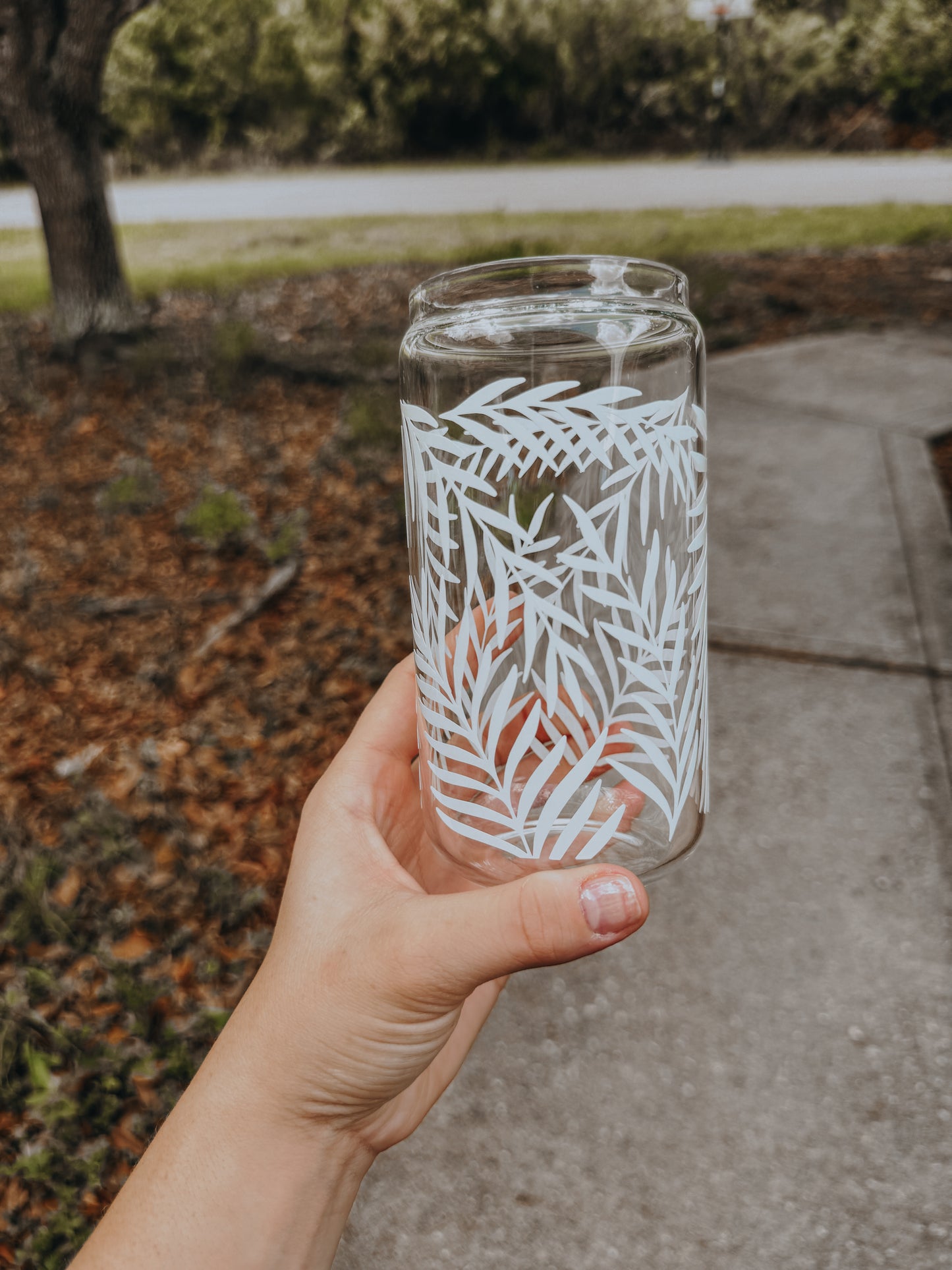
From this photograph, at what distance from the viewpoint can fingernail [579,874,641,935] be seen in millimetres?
1034

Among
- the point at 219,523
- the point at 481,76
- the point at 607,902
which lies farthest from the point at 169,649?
the point at 481,76

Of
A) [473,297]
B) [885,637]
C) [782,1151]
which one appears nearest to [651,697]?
[473,297]

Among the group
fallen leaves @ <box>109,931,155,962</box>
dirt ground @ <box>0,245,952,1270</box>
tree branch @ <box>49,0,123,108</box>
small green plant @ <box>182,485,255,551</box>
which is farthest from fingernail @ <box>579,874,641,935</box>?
tree branch @ <box>49,0,123,108</box>

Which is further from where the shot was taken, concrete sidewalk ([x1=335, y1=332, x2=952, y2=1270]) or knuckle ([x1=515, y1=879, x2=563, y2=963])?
concrete sidewalk ([x1=335, y1=332, x2=952, y2=1270])

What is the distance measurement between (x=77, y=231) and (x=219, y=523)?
2535mm

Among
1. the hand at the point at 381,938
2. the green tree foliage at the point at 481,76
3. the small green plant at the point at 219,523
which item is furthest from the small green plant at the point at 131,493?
the hand at the point at 381,938

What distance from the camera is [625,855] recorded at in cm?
118

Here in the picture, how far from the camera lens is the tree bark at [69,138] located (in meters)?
4.79

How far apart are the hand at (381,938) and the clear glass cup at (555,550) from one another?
0.09 m

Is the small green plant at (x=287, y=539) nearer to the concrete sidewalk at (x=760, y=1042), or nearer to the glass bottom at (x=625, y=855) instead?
the concrete sidewalk at (x=760, y=1042)

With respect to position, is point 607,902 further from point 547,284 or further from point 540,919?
point 547,284

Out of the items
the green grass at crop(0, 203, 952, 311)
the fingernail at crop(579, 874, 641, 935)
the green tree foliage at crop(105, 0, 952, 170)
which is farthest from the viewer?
the green grass at crop(0, 203, 952, 311)

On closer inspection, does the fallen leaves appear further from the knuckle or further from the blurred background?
the knuckle

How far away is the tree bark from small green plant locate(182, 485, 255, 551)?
223 cm
